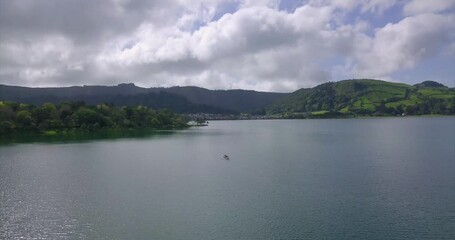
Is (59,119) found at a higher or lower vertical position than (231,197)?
higher

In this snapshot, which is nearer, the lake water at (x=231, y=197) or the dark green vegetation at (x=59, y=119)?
the lake water at (x=231, y=197)

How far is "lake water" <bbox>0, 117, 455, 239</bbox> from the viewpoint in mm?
33784

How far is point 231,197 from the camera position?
45.6 meters

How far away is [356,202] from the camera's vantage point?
42.0m

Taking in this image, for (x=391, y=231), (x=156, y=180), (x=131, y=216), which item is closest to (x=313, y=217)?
(x=391, y=231)

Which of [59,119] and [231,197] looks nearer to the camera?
[231,197]

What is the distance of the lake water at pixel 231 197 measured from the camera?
3378 centimetres

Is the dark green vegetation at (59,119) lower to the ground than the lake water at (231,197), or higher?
higher

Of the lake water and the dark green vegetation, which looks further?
the dark green vegetation

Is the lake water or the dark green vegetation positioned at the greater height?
the dark green vegetation

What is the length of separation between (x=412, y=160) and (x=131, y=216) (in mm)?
55215

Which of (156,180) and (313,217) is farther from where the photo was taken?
(156,180)

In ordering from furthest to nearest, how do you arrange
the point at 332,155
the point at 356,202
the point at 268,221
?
the point at 332,155
the point at 356,202
the point at 268,221

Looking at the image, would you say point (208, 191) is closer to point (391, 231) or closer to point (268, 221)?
point (268, 221)
